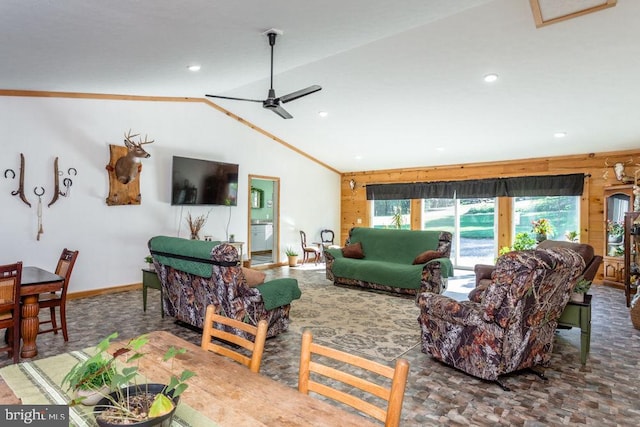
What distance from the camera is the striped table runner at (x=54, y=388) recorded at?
3.43 ft

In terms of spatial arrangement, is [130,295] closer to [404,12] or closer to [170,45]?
[170,45]

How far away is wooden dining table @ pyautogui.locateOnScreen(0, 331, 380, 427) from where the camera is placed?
3.49 ft

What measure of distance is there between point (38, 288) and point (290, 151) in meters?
6.26

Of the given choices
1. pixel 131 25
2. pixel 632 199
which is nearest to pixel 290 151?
pixel 131 25

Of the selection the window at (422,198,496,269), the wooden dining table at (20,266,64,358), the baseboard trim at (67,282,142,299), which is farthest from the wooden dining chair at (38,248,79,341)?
the window at (422,198,496,269)

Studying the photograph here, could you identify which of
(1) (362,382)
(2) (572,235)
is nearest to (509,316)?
(1) (362,382)

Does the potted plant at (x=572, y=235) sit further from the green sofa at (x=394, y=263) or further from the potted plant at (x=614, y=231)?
the green sofa at (x=394, y=263)

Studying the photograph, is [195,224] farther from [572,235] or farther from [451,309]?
[572,235]

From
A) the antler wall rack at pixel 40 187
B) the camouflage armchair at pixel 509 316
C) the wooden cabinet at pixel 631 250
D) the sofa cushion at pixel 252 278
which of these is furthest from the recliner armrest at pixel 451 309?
the antler wall rack at pixel 40 187

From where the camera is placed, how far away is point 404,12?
3338mm

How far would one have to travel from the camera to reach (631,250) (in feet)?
18.4

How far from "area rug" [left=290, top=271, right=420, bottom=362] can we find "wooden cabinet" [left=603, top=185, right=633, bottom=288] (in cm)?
369

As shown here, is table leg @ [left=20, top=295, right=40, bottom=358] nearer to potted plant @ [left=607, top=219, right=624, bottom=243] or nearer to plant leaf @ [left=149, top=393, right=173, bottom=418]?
plant leaf @ [left=149, top=393, right=173, bottom=418]

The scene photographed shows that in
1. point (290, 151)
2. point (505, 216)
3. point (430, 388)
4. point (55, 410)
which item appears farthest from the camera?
point (290, 151)
